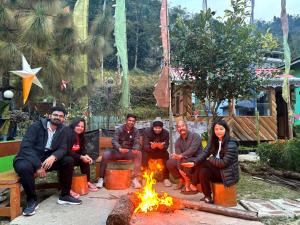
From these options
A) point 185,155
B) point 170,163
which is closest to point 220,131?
point 185,155

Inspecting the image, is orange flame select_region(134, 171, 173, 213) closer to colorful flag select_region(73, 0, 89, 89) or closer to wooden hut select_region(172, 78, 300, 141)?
wooden hut select_region(172, 78, 300, 141)

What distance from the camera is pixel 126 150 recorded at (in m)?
6.16

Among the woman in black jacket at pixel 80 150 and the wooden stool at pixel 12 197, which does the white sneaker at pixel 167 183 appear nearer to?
the woman in black jacket at pixel 80 150

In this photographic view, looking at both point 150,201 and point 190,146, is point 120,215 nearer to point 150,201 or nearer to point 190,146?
point 150,201

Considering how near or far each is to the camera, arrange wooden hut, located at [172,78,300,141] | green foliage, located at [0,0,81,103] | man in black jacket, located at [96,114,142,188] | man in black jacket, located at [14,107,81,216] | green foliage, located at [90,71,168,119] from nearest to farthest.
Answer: man in black jacket, located at [14,107,81,216], man in black jacket, located at [96,114,142,188], green foliage, located at [0,0,81,103], wooden hut, located at [172,78,300,141], green foliage, located at [90,71,168,119]

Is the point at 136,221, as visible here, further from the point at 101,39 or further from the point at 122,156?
the point at 101,39

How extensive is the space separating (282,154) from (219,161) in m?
3.49

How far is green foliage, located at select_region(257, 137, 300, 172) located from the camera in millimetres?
7332

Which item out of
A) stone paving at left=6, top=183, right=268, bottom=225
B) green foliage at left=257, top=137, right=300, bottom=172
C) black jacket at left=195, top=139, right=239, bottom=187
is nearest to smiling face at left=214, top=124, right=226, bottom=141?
black jacket at left=195, top=139, right=239, bottom=187

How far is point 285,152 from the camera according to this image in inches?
297

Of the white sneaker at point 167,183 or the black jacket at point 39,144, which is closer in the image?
the black jacket at point 39,144

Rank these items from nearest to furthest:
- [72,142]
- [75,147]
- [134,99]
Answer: [72,142] → [75,147] → [134,99]

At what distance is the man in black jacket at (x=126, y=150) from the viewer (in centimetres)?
611

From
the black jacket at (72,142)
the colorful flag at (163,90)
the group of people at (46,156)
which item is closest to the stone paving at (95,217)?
the group of people at (46,156)
